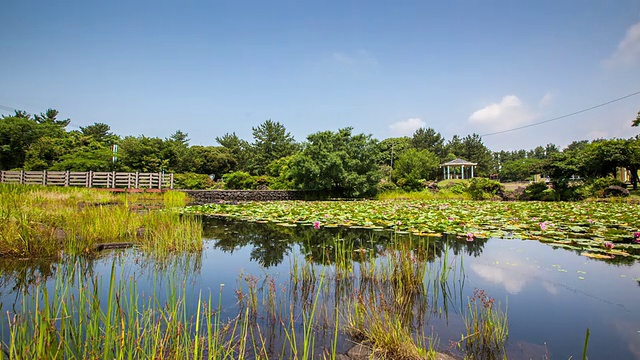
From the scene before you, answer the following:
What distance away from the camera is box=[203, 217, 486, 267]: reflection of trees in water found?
448 cm

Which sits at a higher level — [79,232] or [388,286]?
[79,232]

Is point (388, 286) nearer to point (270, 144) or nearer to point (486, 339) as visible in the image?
point (486, 339)

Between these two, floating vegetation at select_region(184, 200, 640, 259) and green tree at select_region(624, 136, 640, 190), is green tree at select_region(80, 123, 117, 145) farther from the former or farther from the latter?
green tree at select_region(624, 136, 640, 190)

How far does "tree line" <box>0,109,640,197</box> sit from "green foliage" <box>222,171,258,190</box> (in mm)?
70

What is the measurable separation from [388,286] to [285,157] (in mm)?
28140

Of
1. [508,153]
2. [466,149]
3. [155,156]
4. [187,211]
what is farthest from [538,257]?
[508,153]

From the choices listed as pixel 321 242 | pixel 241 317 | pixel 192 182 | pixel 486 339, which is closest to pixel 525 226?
pixel 321 242

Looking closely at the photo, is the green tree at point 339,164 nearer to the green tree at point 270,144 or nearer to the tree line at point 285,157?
the tree line at point 285,157

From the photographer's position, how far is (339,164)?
16.9 m

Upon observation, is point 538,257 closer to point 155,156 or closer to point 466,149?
point 155,156

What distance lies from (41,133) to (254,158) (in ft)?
66.3

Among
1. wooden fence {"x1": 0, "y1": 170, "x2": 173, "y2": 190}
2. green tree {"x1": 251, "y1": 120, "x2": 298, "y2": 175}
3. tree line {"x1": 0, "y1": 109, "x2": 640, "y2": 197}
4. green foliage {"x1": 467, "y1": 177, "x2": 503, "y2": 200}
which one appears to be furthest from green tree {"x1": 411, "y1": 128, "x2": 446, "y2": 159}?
wooden fence {"x1": 0, "y1": 170, "x2": 173, "y2": 190}

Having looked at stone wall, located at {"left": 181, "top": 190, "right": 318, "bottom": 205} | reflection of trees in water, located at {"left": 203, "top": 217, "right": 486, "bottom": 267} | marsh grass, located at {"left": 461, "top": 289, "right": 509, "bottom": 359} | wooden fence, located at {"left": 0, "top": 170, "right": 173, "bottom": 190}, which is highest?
wooden fence, located at {"left": 0, "top": 170, "right": 173, "bottom": 190}

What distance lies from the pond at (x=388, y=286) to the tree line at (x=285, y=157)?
41.2 ft
